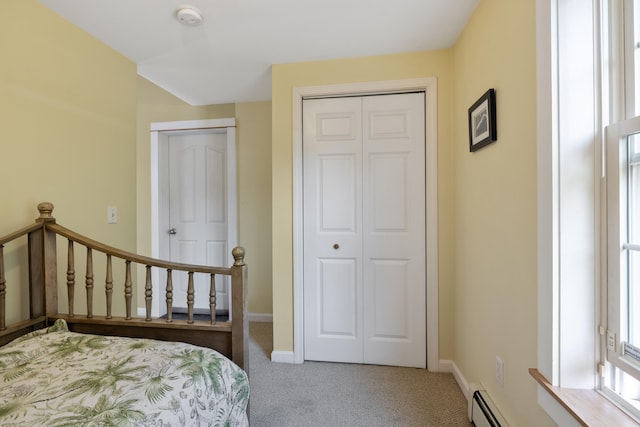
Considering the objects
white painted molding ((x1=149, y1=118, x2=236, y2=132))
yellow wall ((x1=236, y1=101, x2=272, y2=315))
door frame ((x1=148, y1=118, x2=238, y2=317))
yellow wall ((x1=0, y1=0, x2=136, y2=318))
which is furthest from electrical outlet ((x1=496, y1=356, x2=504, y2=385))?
white painted molding ((x1=149, y1=118, x2=236, y2=132))

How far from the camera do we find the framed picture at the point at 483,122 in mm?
1439

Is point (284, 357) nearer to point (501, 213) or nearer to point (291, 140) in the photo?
point (291, 140)

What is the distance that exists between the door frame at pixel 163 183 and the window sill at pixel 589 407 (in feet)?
8.97

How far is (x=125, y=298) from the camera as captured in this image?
1.40 meters

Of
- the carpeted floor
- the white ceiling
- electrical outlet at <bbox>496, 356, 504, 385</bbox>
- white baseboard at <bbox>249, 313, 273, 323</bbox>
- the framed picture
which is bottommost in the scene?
the carpeted floor

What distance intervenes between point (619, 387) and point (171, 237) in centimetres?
355

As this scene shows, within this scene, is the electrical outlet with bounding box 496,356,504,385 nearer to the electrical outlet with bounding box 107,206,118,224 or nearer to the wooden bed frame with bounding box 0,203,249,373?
the wooden bed frame with bounding box 0,203,249,373

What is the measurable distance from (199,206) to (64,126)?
1651 mm

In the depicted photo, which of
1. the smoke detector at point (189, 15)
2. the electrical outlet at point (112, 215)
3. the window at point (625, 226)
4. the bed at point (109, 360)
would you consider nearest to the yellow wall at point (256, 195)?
the electrical outlet at point (112, 215)

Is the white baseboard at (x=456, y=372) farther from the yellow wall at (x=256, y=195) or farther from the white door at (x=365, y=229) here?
the yellow wall at (x=256, y=195)

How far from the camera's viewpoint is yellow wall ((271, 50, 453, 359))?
2.09m

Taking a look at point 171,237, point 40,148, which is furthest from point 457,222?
point 171,237

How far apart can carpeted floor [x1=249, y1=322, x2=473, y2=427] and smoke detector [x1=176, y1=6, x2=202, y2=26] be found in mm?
2241

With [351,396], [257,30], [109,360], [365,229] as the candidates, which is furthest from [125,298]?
[257,30]
